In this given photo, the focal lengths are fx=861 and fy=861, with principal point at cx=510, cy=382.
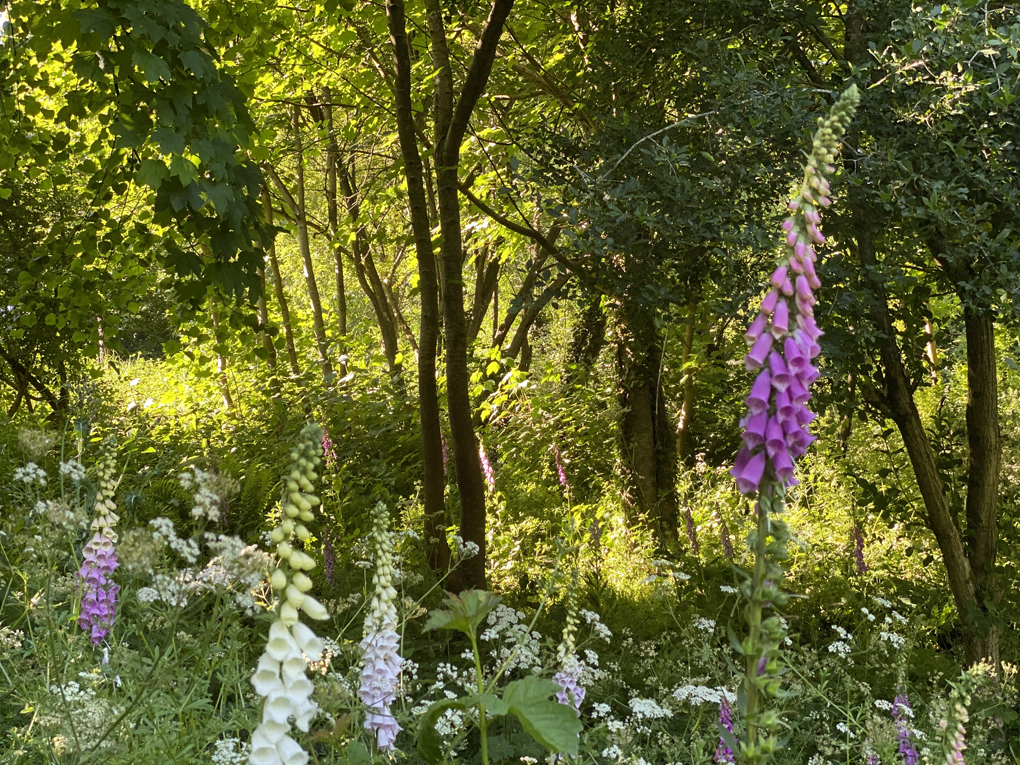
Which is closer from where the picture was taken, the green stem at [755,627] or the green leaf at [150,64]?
the green stem at [755,627]

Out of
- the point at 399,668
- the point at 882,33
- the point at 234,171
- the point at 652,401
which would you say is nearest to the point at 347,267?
the point at 652,401

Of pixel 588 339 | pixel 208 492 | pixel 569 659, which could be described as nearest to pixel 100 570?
pixel 208 492

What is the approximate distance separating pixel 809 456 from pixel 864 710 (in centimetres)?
430

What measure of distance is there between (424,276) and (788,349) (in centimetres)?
391

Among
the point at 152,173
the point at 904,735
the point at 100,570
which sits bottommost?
the point at 904,735

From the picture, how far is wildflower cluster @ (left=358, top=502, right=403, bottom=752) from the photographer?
2.20 meters

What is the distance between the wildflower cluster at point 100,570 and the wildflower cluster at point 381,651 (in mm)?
775

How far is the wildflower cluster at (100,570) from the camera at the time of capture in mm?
2396

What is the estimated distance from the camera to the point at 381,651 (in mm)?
2266

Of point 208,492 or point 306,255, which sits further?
point 306,255

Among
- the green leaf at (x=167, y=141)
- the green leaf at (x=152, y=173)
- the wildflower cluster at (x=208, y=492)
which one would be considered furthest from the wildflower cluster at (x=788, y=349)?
the green leaf at (x=152, y=173)

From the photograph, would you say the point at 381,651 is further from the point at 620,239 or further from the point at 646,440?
the point at 646,440

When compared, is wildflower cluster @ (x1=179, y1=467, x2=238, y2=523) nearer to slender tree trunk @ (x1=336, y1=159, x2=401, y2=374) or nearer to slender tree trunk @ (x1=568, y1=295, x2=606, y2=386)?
slender tree trunk @ (x1=568, y1=295, x2=606, y2=386)

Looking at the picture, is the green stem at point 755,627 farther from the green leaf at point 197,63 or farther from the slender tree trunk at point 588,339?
the slender tree trunk at point 588,339
